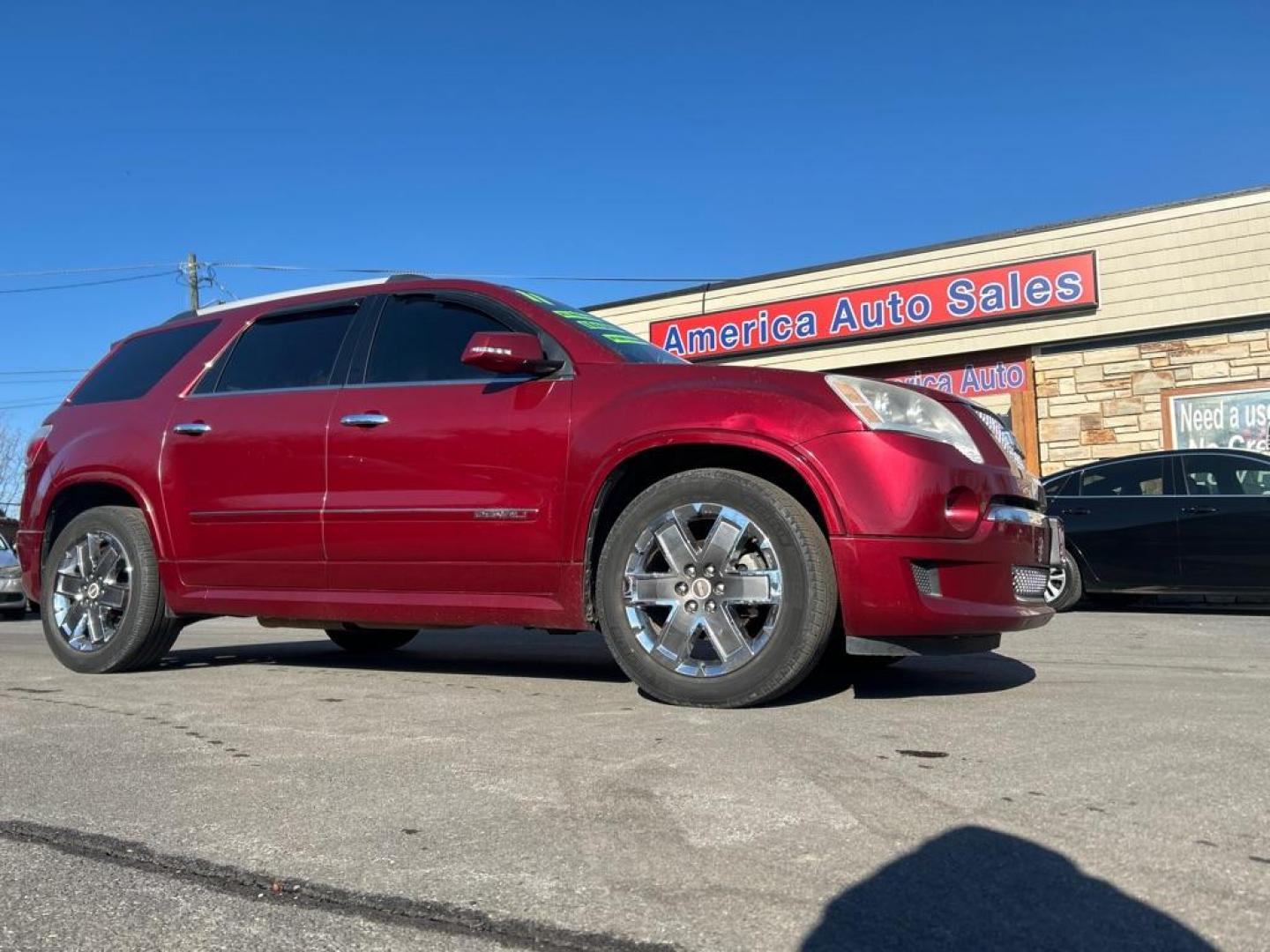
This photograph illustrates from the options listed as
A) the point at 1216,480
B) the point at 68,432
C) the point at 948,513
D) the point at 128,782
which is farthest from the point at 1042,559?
the point at 1216,480

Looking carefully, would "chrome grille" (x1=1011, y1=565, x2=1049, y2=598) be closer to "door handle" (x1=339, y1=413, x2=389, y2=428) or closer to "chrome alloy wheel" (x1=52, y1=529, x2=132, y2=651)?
"door handle" (x1=339, y1=413, x2=389, y2=428)

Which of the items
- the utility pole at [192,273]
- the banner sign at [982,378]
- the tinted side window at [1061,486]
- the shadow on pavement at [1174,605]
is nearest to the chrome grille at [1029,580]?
the tinted side window at [1061,486]

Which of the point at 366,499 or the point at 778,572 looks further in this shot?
the point at 366,499

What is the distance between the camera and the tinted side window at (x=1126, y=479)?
8.88 meters

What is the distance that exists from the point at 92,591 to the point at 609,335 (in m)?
2.93

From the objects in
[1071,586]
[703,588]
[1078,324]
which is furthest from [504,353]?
[1078,324]

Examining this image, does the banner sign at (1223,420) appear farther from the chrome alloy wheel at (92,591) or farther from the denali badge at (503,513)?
the chrome alloy wheel at (92,591)

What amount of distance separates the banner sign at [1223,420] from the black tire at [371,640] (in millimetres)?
10663

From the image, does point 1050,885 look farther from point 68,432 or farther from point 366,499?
point 68,432

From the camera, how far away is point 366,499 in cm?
440

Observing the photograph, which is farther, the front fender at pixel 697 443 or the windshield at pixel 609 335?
the windshield at pixel 609 335

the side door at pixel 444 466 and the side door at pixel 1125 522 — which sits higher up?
the side door at pixel 444 466

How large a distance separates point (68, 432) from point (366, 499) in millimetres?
2098

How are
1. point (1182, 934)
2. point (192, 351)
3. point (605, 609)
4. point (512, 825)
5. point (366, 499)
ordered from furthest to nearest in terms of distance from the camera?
1. point (192, 351)
2. point (366, 499)
3. point (605, 609)
4. point (512, 825)
5. point (1182, 934)
